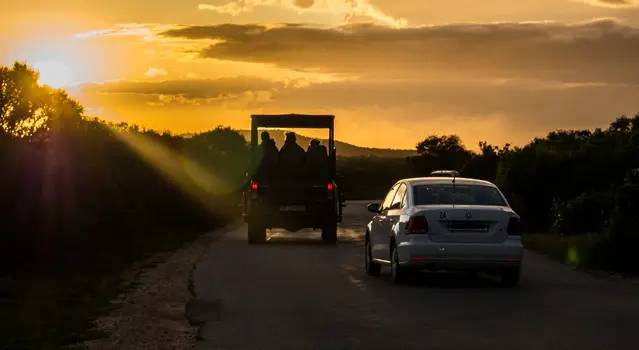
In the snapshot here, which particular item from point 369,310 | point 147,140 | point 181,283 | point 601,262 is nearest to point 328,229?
point 601,262

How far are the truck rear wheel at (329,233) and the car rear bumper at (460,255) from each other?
13.0m

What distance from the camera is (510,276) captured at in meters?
18.5

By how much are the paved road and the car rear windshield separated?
129 centimetres

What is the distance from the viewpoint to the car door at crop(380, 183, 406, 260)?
62.8ft

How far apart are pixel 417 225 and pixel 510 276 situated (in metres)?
1.69

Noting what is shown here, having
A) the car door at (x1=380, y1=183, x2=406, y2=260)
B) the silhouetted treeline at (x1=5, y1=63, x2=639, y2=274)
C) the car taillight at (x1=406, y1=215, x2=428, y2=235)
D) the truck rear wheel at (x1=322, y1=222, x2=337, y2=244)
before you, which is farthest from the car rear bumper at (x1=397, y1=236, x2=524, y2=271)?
the truck rear wheel at (x1=322, y1=222, x2=337, y2=244)

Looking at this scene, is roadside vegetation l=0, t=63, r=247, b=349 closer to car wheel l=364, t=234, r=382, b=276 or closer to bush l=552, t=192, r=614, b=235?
car wheel l=364, t=234, r=382, b=276

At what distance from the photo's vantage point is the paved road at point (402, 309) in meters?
12.0

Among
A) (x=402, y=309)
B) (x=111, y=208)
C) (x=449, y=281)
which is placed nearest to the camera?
(x=402, y=309)

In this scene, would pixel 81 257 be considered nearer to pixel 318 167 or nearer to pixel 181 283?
pixel 181 283

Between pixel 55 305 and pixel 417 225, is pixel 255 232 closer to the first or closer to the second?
pixel 417 225

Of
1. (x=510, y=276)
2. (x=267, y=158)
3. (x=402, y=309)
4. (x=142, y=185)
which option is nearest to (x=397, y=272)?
(x=510, y=276)

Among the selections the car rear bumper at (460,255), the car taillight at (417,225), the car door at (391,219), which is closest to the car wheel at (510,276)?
the car rear bumper at (460,255)

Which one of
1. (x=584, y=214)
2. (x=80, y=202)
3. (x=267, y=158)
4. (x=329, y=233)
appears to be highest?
(x=267, y=158)
